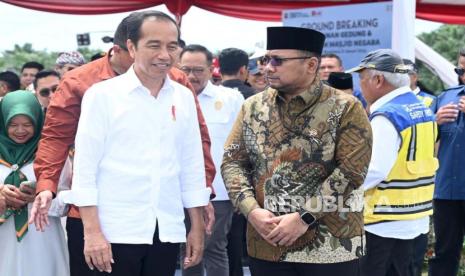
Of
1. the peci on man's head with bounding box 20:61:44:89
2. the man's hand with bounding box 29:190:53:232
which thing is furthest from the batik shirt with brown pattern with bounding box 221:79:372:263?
the peci on man's head with bounding box 20:61:44:89

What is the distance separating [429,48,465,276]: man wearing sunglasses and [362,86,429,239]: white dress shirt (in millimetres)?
1233

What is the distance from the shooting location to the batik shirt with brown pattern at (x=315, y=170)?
2.88 metres

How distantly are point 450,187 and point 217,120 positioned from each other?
1.82 m

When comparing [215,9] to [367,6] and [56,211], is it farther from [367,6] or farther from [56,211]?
[56,211]

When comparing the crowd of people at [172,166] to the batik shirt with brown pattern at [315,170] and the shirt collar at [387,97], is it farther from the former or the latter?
the shirt collar at [387,97]

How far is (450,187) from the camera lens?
5188 millimetres

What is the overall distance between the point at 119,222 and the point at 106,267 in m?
0.19

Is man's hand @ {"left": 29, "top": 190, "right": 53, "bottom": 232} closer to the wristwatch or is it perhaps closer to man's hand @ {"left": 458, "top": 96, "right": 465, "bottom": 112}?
the wristwatch

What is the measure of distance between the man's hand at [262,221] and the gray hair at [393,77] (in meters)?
1.49

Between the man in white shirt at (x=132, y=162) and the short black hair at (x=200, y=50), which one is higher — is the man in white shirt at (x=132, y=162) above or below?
below

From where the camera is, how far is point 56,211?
11.5 feet

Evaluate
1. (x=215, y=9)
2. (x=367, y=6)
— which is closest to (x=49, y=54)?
(x=215, y=9)

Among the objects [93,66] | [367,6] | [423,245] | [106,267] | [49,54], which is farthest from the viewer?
[49,54]

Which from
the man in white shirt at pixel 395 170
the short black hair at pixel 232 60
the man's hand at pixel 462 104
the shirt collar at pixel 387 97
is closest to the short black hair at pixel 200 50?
the short black hair at pixel 232 60
